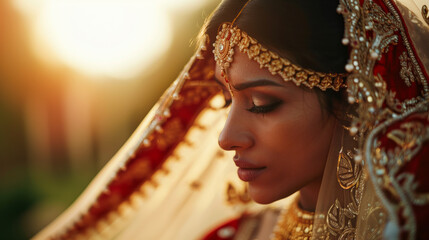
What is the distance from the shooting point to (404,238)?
2.05 ft

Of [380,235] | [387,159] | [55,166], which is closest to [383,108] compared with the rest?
[387,159]

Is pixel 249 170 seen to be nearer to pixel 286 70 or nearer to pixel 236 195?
pixel 286 70

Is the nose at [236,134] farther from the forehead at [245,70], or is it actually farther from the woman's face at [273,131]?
the forehead at [245,70]

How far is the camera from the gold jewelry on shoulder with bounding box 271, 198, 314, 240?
1.26 metres

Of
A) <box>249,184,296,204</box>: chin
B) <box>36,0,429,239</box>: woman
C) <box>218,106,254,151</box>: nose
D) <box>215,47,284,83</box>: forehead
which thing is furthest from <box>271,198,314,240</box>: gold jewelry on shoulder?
<box>215,47,284,83</box>: forehead

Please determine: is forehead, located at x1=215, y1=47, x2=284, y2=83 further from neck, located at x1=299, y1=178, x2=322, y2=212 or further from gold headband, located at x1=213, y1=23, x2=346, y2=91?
neck, located at x1=299, y1=178, x2=322, y2=212

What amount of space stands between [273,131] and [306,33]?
27 cm

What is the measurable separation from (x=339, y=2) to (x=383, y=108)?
323 millimetres

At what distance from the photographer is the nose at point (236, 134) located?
3.44ft

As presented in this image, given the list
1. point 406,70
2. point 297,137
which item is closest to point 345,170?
point 297,137

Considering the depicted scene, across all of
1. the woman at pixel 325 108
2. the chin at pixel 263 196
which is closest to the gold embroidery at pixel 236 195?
the woman at pixel 325 108

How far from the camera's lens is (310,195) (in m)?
1.23

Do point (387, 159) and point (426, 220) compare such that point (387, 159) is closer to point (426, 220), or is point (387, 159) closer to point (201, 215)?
point (426, 220)

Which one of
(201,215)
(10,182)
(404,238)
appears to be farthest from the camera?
(10,182)
